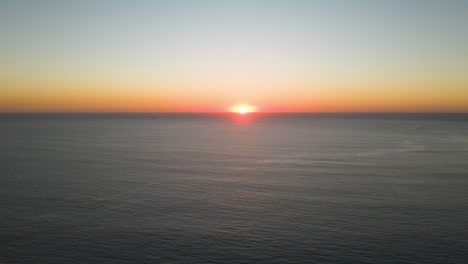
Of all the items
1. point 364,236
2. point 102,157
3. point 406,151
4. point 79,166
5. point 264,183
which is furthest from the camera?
point 406,151

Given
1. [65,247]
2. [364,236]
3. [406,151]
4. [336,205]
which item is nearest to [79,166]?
[65,247]

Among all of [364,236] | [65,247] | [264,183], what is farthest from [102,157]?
[364,236]

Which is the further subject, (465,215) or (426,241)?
(465,215)

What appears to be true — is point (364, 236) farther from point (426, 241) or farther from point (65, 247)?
point (65, 247)

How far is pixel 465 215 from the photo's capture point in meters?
48.4

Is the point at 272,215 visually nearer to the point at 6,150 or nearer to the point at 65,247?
the point at 65,247

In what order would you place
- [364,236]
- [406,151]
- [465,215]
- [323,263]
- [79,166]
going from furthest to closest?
[406,151] → [79,166] → [465,215] → [364,236] → [323,263]

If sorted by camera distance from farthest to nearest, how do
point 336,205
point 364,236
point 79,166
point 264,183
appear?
1. point 79,166
2. point 264,183
3. point 336,205
4. point 364,236

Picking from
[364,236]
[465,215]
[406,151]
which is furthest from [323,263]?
[406,151]

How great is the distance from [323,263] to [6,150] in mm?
110201

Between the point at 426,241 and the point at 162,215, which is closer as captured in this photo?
Result: the point at 426,241

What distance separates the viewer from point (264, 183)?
69750 mm

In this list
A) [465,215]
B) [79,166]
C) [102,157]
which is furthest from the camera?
[102,157]

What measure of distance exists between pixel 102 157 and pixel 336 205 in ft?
223
